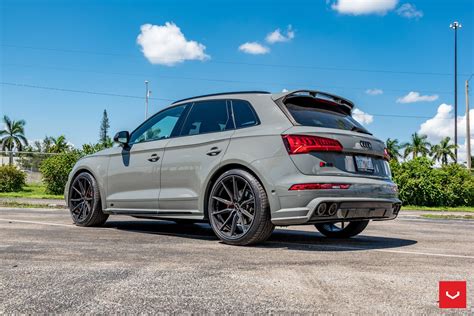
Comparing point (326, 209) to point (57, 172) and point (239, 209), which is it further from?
point (57, 172)

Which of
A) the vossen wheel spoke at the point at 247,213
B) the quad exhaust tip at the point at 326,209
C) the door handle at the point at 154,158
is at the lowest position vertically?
the vossen wheel spoke at the point at 247,213

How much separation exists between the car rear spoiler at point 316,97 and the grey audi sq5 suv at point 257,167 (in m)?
0.01

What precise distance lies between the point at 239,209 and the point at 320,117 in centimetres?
141

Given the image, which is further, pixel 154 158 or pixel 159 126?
pixel 159 126

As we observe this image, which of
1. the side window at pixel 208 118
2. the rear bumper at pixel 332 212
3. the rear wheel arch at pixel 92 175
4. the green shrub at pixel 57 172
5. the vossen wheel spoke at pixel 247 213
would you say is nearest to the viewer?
the rear bumper at pixel 332 212

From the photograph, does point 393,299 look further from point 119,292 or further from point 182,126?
point 182,126

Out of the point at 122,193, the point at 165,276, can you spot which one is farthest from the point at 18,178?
the point at 165,276

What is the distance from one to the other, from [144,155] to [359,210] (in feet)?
9.94

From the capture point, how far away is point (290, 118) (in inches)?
212

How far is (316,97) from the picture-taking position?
589cm

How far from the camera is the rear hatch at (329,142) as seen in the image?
5.12 meters

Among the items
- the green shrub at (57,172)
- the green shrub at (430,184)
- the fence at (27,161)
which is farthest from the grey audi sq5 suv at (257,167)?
the fence at (27,161)

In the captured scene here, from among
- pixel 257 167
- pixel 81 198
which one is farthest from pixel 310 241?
pixel 81 198

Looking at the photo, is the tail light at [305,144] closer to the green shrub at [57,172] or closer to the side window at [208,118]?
the side window at [208,118]
